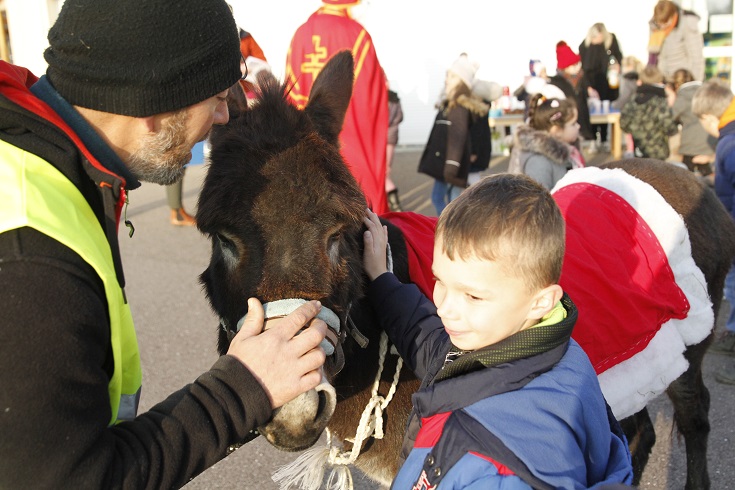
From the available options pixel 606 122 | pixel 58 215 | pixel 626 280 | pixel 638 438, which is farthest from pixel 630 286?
pixel 606 122

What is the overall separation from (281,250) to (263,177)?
248 mm

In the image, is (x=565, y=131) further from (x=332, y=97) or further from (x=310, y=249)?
(x=310, y=249)

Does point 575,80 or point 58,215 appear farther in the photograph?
point 575,80

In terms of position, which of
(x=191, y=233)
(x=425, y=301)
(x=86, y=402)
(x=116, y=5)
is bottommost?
(x=191, y=233)

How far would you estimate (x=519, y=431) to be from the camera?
1.51 m

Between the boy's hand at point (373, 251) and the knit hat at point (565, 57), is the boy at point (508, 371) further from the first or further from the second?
the knit hat at point (565, 57)

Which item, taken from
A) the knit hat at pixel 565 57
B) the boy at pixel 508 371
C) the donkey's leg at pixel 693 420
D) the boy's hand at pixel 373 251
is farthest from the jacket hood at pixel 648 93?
the boy at pixel 508 371

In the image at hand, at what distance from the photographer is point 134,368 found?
1.67 metres

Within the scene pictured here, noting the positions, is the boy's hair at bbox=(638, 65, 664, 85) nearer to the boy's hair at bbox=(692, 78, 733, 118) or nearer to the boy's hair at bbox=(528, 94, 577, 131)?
the boy's hair at bbox=(692, 78, 733, 118)

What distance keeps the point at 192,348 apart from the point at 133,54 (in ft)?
13.4

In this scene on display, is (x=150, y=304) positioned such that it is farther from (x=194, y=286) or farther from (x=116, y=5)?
(x=116, y=5)

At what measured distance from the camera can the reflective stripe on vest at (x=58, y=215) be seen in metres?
1.30

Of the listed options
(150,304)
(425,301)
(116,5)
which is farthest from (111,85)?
(150,304)

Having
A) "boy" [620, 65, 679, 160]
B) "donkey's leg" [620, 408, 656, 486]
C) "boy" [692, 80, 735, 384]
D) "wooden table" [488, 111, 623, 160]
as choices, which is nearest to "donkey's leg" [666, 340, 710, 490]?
"donkey's leg" [620, 408, 656, 486]
